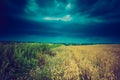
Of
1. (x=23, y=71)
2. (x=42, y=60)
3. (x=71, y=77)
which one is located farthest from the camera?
(x=42, y=60)

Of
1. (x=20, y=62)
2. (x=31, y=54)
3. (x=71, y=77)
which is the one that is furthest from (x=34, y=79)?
(x=31, y=54)

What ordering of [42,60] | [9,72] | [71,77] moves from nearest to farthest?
1. [71,77]
2. [9,72]
3. [42,60]

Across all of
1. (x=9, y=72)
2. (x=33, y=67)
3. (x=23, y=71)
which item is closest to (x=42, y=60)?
(x=33, y=67)

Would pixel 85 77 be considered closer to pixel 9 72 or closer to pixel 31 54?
pixel 9 72

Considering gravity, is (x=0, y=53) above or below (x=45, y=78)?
above

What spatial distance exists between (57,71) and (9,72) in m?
0.75

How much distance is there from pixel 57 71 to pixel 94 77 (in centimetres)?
56

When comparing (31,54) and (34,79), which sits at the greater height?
(31,54)

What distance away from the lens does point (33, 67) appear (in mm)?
3211

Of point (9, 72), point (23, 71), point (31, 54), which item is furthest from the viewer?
point (31, 54)

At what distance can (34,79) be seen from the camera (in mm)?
2600

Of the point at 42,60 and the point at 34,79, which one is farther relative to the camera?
the point at 42,60

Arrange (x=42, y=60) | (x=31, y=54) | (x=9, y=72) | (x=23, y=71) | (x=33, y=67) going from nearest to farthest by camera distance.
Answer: (x=9, y=72), (x=23, y=71), (x=33, y=67), (x=42, y=60), (x=31, y=54)

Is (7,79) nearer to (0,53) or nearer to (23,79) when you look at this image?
(23,79)
